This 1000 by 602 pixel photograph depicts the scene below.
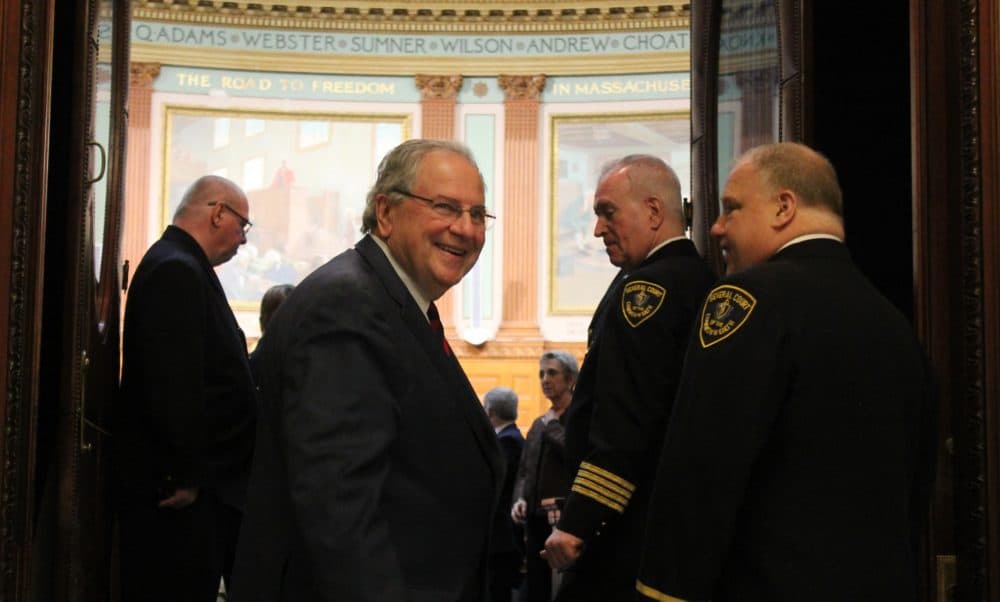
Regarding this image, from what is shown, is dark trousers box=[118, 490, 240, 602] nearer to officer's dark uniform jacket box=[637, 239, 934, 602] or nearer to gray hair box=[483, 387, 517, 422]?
officer's dark uniform jacket box=[637, 239, 934, 602]

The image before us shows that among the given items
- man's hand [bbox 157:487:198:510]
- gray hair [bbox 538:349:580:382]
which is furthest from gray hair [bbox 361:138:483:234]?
gray hair [bbox 538:349:580:382]

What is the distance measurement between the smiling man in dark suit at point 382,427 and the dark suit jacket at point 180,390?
1735mm

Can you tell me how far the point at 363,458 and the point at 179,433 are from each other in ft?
6.62

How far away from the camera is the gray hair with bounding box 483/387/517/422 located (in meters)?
7.61

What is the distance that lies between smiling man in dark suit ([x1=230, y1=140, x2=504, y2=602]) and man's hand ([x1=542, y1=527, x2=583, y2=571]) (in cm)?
81

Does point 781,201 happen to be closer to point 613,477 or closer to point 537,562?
point 613,477

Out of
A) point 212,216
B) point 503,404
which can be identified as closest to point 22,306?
point 212,216

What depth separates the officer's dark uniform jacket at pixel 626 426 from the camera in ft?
10.7

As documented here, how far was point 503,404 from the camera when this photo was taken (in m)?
7.65

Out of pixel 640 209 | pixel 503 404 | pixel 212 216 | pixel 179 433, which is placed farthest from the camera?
pixel 503 404

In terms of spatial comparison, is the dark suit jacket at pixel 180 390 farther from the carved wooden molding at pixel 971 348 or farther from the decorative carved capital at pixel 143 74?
the decorative carved capital at pixel 143 74

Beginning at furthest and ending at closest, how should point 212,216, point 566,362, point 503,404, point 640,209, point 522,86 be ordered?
point 522,86
point 503,404
point 566,362
point 212,216
point 640,209

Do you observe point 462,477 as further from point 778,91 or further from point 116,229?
point 116,229

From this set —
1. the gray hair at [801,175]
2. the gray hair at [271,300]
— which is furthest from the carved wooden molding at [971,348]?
the gray hair at [271,300]
